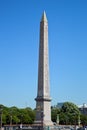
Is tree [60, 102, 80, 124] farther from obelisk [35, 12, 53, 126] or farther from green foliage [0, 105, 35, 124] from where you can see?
obelisk [35, 12, 53, 126]

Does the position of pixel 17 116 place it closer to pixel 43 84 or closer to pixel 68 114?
pixel 68 114

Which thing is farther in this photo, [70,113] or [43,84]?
[70,113]

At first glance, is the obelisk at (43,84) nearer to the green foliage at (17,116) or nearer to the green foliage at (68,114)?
the green foliage at (17,116)

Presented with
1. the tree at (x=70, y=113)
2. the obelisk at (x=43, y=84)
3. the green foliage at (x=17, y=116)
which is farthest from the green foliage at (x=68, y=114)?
the obelisk at (x=43, y=84)

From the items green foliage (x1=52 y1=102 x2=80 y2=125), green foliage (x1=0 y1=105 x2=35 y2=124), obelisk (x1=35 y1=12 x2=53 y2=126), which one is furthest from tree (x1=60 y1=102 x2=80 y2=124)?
obelisk (x1=35 y1=12 x2=53 y2=126)

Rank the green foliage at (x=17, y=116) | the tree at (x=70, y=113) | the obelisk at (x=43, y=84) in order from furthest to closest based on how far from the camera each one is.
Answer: the tree at (x=70, y=113), the green foliage at (x=17, y=116), the obelisk at (x=43, y=84)

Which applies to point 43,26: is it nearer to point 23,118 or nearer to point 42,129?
point 42,129

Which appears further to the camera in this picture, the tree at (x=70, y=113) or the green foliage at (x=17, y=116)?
the tree at (x=70, y=113)

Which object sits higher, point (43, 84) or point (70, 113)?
point (43, 84)

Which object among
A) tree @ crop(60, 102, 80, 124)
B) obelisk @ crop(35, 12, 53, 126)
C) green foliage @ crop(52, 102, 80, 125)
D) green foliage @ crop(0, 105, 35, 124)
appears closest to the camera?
obelisk @ crop(35, 12, 53, 126)

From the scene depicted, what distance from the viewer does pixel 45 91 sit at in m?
58.6

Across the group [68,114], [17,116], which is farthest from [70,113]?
[17,116]

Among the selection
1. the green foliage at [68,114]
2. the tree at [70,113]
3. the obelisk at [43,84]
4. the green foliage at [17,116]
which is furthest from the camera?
the tree at [70,113]

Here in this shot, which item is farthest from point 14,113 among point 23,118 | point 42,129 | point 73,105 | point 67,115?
point 42,129
